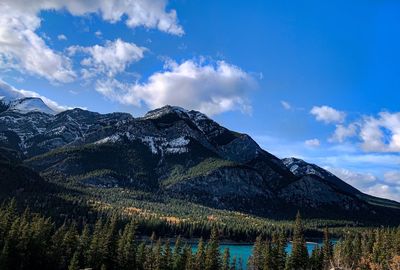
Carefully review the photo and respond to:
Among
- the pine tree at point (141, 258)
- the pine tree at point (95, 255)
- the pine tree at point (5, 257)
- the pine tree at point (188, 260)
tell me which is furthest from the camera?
the pine tree at point (141, 258)

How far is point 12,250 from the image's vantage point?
422 ft

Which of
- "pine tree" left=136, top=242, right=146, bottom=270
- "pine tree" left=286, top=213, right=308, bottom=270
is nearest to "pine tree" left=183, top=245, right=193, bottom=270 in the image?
"pine tree" left=136, top=242, right=146, bottom=270

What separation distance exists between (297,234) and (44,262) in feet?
250

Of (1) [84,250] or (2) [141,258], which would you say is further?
(2) [141,258]

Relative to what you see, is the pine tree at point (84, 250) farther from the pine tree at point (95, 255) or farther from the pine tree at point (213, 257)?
the pine tree at point (213, 257)

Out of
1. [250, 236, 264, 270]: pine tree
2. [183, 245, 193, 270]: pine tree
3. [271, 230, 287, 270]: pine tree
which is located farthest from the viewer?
[250, 236, 264, 270]: pine tree

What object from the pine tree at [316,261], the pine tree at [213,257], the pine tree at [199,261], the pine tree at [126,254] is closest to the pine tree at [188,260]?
the pine tree at [199,261]

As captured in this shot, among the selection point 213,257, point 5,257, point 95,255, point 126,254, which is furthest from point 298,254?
point 5,257

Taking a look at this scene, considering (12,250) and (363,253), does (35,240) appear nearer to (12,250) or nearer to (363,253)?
(12,250)

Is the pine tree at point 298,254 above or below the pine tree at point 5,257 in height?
above

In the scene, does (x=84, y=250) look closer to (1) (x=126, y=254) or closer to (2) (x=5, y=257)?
(1) (x=126, y=254)

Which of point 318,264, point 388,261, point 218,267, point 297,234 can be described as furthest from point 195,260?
point 388,261

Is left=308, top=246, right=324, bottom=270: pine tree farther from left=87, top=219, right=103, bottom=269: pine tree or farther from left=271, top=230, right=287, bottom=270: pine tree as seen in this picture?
left=87, top=219, right=103, bottom=269: pine tree

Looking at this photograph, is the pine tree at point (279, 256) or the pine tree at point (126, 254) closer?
the pine tree at point (126, 254)
